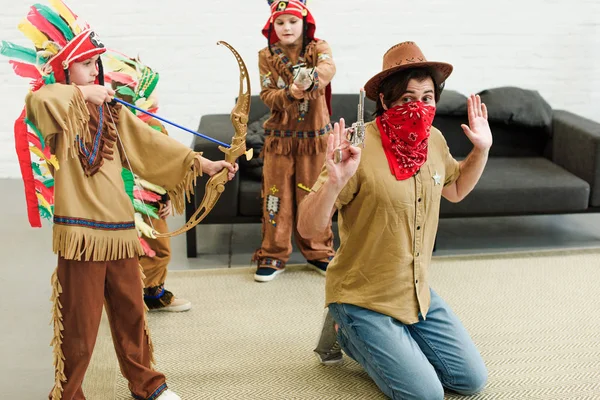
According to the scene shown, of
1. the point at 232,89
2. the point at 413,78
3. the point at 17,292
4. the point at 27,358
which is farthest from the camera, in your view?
the point at 232,89

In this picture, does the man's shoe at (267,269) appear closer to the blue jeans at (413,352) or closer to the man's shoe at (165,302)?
→ the man's shoe at (165,302)

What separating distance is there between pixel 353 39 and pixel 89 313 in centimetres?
289

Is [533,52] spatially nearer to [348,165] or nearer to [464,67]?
[464,67]

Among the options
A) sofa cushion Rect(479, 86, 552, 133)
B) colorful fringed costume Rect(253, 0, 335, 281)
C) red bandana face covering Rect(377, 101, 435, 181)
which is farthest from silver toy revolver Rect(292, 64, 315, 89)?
sofa cushion Rect(479, 86, 552, 133)

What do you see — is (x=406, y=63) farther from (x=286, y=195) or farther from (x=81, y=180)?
(x=286, y=195)

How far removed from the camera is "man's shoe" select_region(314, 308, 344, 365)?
2412mm

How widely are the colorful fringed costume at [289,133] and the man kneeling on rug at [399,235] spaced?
2.55 feet

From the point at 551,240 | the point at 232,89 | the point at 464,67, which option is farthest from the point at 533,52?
the point at 232,89

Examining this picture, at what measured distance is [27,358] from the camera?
2.51 meters

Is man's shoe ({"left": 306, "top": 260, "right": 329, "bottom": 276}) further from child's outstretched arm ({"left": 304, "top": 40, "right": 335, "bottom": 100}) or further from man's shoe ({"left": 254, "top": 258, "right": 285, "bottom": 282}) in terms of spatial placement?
child's outstretched arm ({"left": 304, "top": 40, "right": 335, "bottom": 100})

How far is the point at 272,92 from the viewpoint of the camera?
2.95 metres

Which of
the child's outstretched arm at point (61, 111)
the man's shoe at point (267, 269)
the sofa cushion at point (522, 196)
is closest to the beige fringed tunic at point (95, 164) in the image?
the child's outstretched arm at point (61, 111)

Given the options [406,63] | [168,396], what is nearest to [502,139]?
[406,63]

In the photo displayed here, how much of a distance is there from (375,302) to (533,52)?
2894 mm
